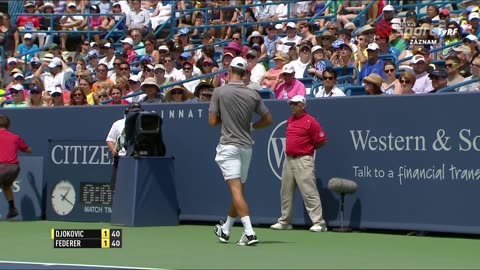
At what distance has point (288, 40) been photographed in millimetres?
21719

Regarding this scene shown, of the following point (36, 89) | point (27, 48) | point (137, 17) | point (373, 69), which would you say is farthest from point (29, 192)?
point (27, 48)

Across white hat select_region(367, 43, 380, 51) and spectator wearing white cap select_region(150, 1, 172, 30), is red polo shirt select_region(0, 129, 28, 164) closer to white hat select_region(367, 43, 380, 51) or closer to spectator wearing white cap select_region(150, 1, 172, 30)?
white hat select_region(367, 43, 380, 51)

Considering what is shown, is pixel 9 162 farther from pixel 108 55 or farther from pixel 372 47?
pixel 108 55

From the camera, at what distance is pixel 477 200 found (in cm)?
1432

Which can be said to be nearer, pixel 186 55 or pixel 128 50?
pixel 186 55

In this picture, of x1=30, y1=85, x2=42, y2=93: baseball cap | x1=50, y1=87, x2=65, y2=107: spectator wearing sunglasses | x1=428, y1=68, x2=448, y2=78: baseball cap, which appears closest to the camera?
x1=428, y1=68, x2=448, y2=78: baseball cap

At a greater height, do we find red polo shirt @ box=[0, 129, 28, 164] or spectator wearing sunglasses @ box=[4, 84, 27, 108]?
spectator wearing sunglasses @ box=[4, 84, 27, 108]

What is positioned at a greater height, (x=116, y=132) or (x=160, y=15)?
(x=160, y=15)

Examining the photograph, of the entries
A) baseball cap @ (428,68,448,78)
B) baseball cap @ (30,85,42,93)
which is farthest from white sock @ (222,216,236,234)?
baseball cap @ (30,85,42,93)

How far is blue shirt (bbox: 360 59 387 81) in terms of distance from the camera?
57.8ft

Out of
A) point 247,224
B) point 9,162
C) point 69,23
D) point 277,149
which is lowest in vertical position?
point 9,162

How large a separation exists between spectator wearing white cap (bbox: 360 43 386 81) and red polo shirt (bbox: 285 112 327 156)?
2.44 meters

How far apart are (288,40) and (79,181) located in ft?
17.8

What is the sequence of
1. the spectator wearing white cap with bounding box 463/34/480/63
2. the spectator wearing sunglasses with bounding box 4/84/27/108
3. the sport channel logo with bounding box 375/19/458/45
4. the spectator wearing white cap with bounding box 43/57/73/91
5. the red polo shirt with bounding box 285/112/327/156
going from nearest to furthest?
1. the red polo shirt with bounding box 285/112/327/156
2. the spectator wearing white cap with bounding box 463/34/480/63
3. the sport channel logo with bounding box 375/19/458/45
4. the spectator wearing sunglasses with bounding box 4/84/27/108
5. the spectator wearing white cap with bounding box 43/57/73/91
